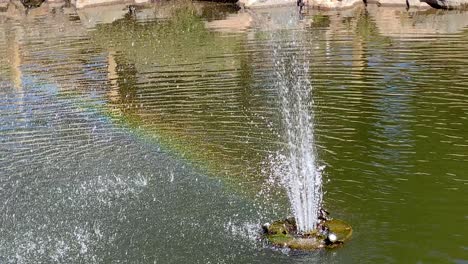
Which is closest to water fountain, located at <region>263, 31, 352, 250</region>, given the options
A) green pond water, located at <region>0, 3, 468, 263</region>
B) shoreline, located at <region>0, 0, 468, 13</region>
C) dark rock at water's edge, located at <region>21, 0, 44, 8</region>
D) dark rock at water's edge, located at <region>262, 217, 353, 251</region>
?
dark rock at water's edge, located at <region>262, 217, 353, 251</region>

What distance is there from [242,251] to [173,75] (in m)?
11.4

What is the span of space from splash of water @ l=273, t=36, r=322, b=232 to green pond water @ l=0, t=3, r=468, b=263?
213 millimetres

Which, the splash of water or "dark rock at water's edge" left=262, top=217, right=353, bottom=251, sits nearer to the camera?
"dark rock at water's edge" left=262, top=217, right=353, bottom=251

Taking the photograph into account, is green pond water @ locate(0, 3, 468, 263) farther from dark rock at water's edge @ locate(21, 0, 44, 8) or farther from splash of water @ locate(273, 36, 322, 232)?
dark rock at water's edge @ locate(21, 0, 44, 8)

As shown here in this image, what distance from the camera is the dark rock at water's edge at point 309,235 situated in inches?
344

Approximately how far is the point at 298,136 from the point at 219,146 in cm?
170

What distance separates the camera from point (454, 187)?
10625 mm

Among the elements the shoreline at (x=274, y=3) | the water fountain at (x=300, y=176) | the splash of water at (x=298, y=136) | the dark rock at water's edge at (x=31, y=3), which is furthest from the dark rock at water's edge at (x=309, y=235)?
the dark rock at water's edge at (x=31, y=3)

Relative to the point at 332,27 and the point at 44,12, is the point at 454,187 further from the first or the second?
the point at 44,12

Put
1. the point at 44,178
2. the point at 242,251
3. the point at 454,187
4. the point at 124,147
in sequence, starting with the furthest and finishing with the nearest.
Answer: the point at 124,147, the point at 44,178, the point at 454,187, the point at 242,251

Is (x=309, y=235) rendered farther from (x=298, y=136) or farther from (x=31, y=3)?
(x=31, y=3)

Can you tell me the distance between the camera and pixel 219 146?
43.7ft

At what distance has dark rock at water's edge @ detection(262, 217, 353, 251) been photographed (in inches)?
344

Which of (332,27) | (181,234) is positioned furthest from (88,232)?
(332,27)
